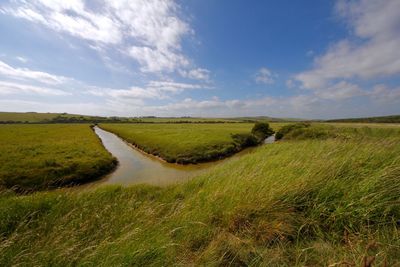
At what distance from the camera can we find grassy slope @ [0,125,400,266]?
290 centimetres

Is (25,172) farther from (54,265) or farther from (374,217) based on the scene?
(374,217)

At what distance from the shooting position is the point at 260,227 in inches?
146

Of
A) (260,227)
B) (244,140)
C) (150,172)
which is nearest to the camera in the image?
(260,227)

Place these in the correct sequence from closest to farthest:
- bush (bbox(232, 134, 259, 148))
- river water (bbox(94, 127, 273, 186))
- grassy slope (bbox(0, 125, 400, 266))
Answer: grassy slope (bbox(0, 125, 400, 266))
river water (bbox(94, 127, 273, 186))
bush (bbox(232, 134, 259, 148))

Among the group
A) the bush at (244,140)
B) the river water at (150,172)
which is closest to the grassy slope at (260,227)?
the river water at (150,172)

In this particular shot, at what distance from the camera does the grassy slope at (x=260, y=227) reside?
290 centimetres

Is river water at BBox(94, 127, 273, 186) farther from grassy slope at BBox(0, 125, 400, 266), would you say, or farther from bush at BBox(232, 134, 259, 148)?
bush at BBox(232, 134, 259, 148)

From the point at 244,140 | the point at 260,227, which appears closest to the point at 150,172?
the point at 260,227

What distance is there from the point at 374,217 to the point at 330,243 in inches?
45.7

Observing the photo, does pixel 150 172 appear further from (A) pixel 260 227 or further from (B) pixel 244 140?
(B) pixel 244 140

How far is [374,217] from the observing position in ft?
12.0

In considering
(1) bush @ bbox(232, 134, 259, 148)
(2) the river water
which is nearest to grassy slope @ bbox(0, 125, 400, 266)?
(2) the river water

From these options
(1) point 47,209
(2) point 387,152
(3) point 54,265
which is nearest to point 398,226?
(2) point 387,152

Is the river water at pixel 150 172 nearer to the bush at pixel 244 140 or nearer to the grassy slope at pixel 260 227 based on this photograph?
the grassy slope at pixel 260 227
